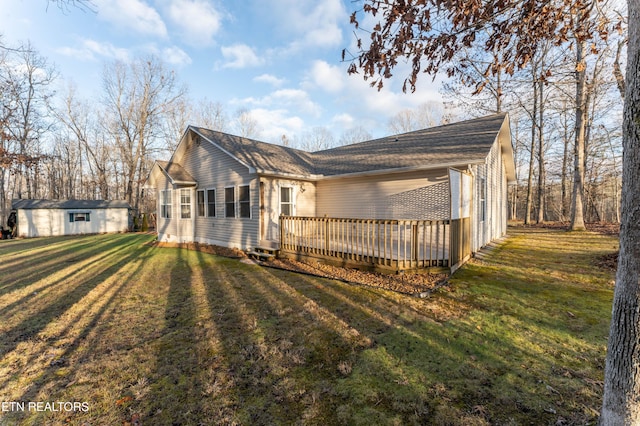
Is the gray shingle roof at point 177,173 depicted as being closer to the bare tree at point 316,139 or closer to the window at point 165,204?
the window at point 165,204

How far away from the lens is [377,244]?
26.9ft

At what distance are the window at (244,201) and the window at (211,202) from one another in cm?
192

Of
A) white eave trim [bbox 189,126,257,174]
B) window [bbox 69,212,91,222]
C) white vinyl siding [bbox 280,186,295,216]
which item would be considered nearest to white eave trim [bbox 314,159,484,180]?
white vinyl siding [bbox 280,186,295,216]

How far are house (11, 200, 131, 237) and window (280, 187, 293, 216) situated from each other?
20100 millimetres

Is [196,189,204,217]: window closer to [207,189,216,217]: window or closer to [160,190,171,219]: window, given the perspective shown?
[207,189,216,217]: window

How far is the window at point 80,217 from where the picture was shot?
21406 mm

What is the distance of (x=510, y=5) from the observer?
311 centimetres

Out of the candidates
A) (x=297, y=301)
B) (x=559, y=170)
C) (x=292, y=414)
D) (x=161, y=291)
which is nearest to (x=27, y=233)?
(x=161, y=291)

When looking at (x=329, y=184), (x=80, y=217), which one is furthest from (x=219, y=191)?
(x=80, y=217)

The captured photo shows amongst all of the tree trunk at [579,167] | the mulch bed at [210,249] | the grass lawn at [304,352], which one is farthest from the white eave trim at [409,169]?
the tree trunk at [579,167]

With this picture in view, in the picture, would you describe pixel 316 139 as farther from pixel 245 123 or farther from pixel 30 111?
pixel 30 111

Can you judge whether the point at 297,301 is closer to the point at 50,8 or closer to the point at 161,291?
the point at 161,291

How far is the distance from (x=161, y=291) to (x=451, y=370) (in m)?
5.68

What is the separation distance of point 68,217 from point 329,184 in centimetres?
2208
